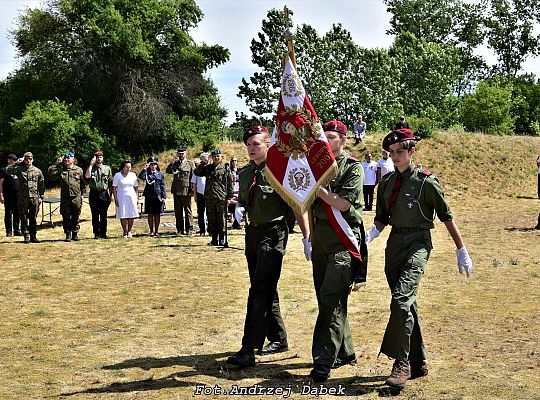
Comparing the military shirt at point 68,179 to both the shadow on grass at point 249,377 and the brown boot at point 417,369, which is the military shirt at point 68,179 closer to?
the shadow on grass at point 249,377

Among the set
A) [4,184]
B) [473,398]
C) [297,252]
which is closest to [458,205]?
[297,252]

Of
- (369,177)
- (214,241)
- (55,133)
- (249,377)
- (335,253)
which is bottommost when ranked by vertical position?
(249,377)

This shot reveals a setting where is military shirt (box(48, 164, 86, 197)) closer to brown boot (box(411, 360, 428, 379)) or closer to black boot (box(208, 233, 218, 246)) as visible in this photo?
black boot (box(208, 233, 218, 246))

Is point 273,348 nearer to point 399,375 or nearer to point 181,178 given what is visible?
point 399,375

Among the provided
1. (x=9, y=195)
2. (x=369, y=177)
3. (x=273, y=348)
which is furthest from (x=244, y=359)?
(x=369, y=177)

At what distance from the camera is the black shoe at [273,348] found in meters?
7.41

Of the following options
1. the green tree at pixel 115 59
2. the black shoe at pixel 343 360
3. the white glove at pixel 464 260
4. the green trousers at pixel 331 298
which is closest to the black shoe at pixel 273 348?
the black shoe at pixel 343 360

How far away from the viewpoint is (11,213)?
19141mm

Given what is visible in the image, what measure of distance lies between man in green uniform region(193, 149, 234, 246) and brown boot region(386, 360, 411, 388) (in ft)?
33.2

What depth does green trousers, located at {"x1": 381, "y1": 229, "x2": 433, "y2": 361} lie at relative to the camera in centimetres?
614

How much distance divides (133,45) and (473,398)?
38.6 metres

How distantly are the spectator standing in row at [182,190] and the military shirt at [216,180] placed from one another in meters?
2.04

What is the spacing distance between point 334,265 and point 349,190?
682 millimetres

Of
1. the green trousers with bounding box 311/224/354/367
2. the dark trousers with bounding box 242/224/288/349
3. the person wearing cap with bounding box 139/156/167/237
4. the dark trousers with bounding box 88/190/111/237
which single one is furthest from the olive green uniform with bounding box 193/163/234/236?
the green trousers with bounding box 311/224/354/367
